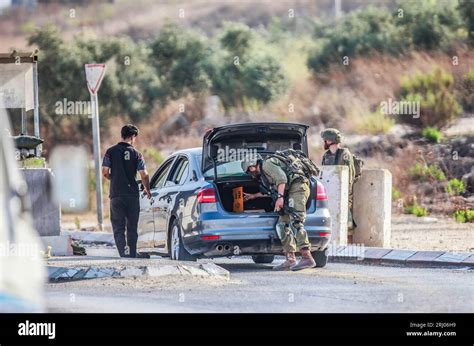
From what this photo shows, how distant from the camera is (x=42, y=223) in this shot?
61.9 feet

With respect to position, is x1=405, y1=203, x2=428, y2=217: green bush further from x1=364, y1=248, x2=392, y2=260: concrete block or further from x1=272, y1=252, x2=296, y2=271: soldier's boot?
x1=272, y1=252, x2=296, y2=271: soldier's boot

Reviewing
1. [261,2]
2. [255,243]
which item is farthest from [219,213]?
[261,2]

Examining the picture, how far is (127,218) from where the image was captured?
1870cm

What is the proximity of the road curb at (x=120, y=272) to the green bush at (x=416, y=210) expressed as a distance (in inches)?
437

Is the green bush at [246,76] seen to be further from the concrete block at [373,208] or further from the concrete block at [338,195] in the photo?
the concrete block at [338,195]

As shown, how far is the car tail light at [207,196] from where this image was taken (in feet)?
55.3

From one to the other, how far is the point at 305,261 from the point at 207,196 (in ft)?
4.53

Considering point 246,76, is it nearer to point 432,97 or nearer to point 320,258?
point 432,97

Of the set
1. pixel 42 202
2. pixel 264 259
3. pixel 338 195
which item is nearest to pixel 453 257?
pixel 338 195

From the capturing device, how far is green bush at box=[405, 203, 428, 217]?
26.1 metres

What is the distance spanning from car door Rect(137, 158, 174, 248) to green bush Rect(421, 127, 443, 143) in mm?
12906

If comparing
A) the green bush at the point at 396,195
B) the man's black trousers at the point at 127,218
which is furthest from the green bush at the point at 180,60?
the man's black trousers at the point at 127,218

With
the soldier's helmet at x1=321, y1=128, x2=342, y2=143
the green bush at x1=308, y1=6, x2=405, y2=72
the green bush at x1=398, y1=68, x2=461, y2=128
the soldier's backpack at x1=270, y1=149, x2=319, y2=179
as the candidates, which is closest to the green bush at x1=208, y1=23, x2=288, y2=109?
the green bush at x1=308, y1=6, x2=405, y2=72
